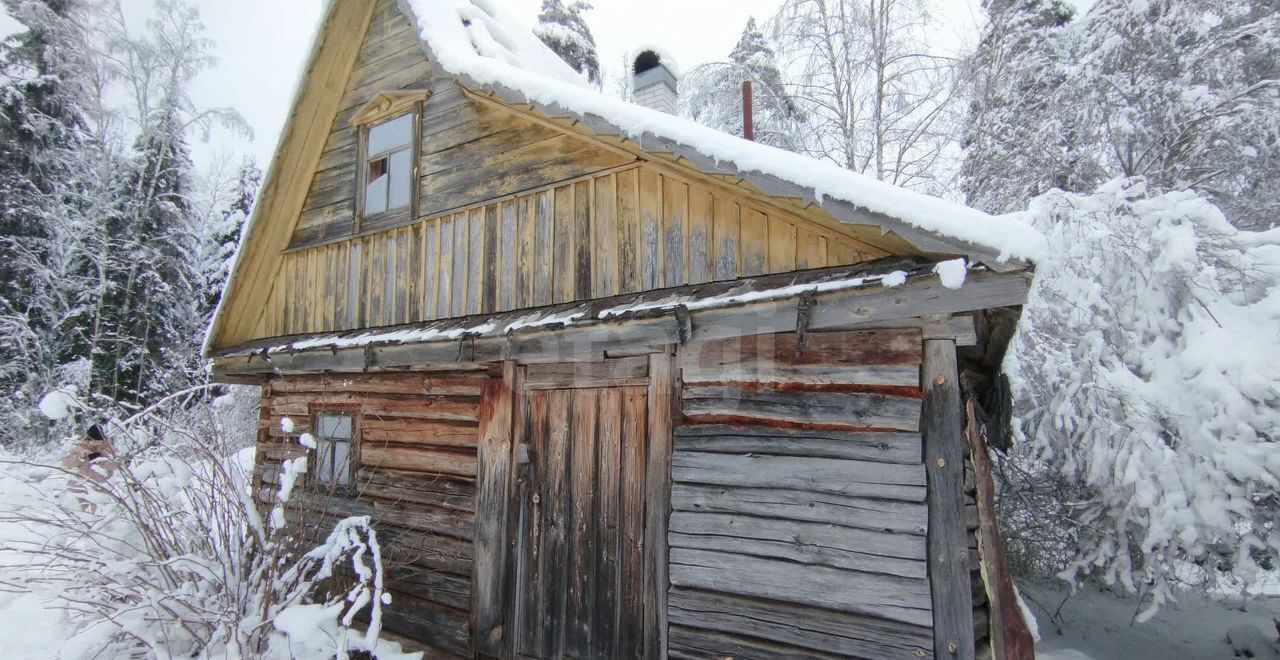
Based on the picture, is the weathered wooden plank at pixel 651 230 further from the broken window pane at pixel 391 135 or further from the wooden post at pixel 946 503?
the broken window pane at pixel 391 135

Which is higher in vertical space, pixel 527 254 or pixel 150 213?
pixel 150 213

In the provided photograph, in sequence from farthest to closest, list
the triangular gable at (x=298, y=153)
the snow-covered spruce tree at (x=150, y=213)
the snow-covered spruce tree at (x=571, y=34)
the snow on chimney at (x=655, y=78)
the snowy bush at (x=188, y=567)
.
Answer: the snow-covered spruce tree at (x=571, y=34) → the snow-covered spruce tree at (x=150, y=213) → the snow on chimney at (x=655, y=78) → the triangular gable at (x=298, y=153) → the snowy bush at (x=188, y=567)

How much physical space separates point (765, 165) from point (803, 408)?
Result: 1548mm

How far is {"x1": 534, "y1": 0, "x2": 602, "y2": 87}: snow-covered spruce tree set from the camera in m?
19.4

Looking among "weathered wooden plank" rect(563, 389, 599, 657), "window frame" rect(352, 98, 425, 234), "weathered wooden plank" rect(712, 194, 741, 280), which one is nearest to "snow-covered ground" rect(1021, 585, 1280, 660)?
"weathered wooden plank" rect(563, 389, 599, 657)

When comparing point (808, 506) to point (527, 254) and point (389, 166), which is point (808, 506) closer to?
point (527, 254)

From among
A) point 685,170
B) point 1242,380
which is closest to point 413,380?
point 685,170

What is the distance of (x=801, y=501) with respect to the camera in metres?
4.02

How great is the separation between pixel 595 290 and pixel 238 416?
1520 cm

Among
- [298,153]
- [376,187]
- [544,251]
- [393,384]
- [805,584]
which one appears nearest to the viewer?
[805,584]

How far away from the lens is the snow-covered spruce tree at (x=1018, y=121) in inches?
421

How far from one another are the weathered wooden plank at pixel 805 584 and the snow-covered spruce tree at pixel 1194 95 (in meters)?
9.00

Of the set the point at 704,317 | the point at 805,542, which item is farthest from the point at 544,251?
the point at 805,542

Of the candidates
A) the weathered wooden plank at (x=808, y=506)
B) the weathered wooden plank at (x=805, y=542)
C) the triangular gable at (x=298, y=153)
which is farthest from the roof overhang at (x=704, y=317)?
the triangular gable at (x=298, y=153)
